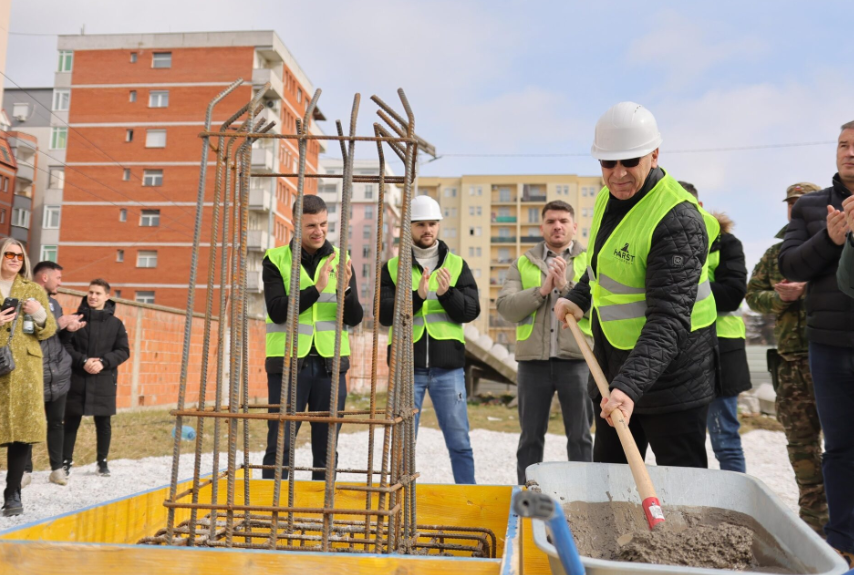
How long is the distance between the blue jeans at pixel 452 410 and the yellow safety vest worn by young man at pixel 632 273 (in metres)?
1.75

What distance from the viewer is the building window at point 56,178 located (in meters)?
40.7

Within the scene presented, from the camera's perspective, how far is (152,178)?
133 feet

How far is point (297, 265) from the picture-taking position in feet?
6.92

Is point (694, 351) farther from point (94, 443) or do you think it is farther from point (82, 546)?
point (94, 443)

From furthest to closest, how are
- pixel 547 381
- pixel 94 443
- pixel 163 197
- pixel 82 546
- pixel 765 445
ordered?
pixel 163 197 < pixel 765 445 < pixel 94 443 < pixel 547 381 < pixel 82 546

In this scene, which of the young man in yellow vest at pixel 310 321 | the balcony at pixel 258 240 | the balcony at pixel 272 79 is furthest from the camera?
the balcony at pixel 258 240

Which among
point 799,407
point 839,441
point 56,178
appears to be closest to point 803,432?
point 799,407

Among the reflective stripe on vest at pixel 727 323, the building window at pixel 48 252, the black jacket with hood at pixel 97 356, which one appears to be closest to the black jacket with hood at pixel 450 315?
the reflective stripe on vest at pixel 727 323

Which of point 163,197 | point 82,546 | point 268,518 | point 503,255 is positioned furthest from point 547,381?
point 503,255

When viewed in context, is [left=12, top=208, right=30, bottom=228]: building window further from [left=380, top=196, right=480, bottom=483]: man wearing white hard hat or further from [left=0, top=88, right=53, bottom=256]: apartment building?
[left=380, top=196, right=480, bottom=483]: man wearing white hard hat

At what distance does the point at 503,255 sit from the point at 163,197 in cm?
4374

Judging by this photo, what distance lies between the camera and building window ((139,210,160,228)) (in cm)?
4038

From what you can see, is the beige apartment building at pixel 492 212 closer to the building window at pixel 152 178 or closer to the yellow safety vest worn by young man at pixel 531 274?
the building window at pixel 152 178

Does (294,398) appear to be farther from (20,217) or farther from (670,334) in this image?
(20,217)
